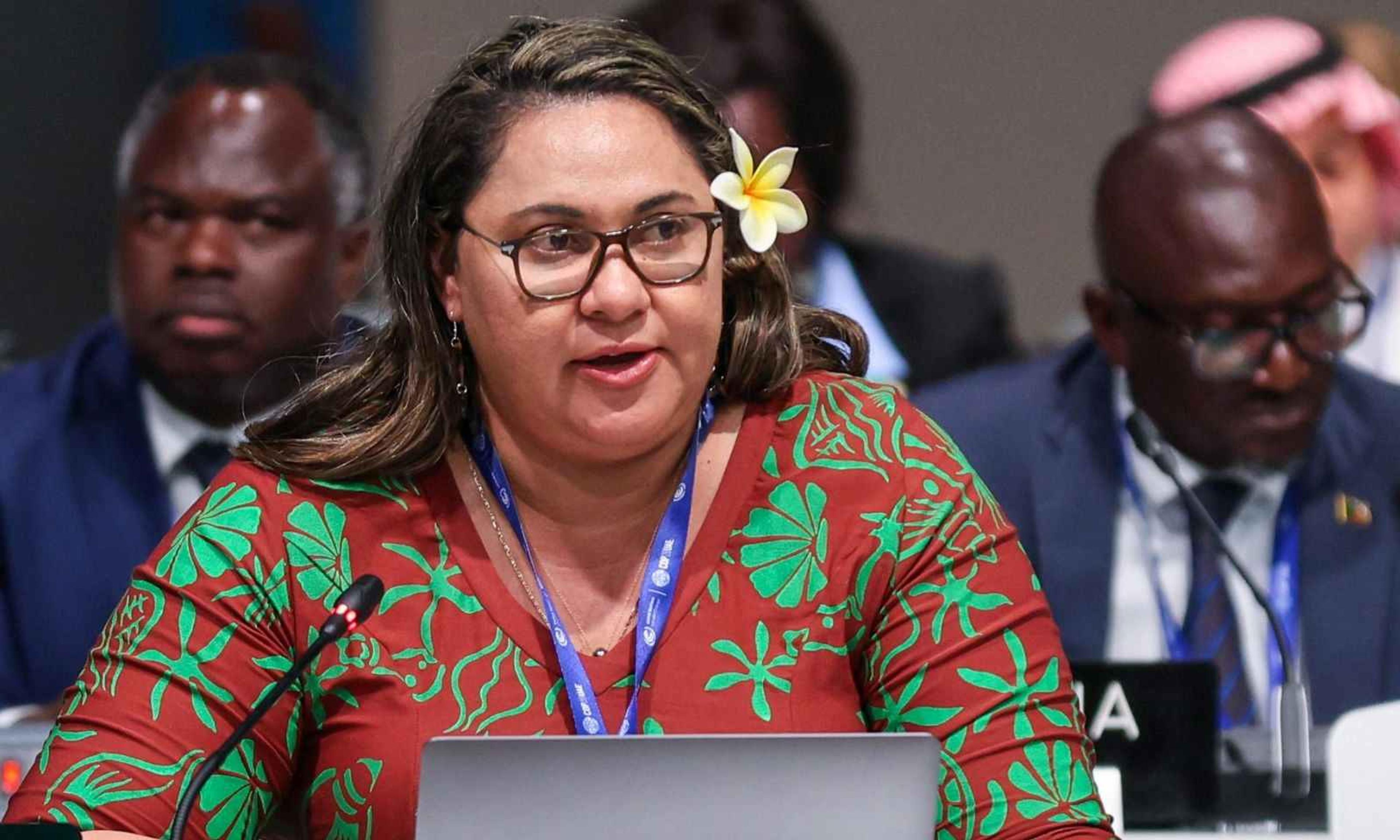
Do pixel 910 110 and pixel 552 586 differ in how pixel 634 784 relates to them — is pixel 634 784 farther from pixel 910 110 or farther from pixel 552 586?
pixel 910 110

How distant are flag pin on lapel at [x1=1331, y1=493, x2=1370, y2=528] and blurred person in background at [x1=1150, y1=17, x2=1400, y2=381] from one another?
0.58 metres

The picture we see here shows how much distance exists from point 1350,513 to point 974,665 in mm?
1694

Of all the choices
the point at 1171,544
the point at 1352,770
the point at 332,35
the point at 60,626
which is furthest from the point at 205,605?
the point at 332,35

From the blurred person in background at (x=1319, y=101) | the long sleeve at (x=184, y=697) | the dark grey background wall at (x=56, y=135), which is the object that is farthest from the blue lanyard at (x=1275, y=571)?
the dark grey background wall at (x=56, y=135)

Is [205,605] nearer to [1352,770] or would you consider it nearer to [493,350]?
[493,350]

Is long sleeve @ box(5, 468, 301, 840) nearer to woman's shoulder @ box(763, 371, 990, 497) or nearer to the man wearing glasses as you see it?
woman's shoulder @ box(763, 371, 990, 497)

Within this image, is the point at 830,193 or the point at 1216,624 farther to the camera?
the point at 830,193

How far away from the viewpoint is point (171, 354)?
3750 millimetres

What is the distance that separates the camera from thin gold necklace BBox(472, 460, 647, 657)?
2221mm

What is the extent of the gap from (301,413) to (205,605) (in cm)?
29

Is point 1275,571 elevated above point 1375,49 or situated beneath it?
situated beneath

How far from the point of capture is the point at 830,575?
7.23ft

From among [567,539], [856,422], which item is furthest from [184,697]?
[856,422]

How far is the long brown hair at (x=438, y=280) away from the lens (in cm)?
224
